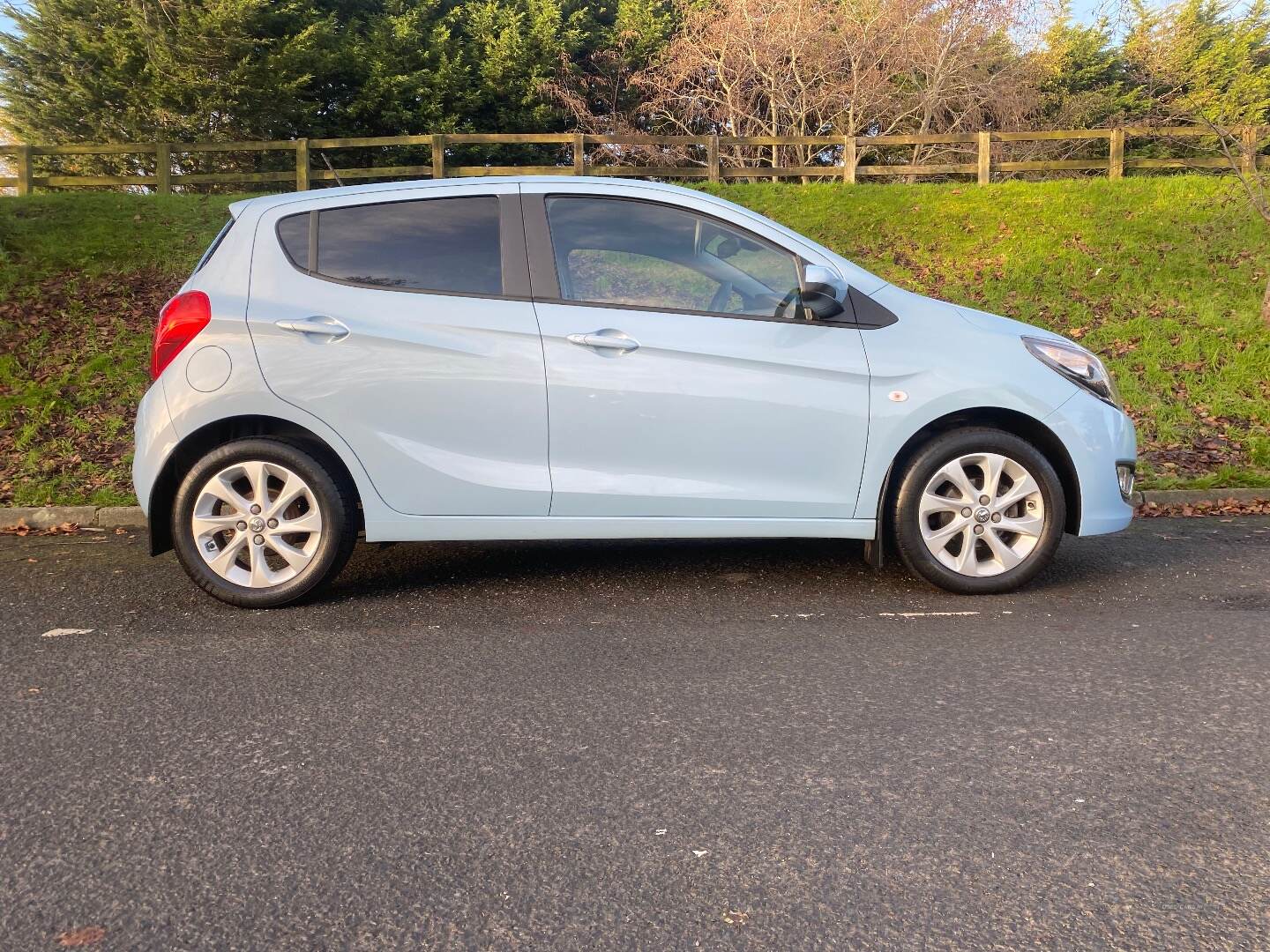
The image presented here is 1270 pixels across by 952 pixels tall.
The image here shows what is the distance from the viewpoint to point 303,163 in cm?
1689

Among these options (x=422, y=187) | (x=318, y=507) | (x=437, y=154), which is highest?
(x=437, y=154)

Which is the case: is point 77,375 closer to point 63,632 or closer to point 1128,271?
point 63,632

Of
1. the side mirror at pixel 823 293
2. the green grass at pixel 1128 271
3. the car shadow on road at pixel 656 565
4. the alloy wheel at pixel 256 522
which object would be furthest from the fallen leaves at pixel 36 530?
the green grass at pixel 1128 271

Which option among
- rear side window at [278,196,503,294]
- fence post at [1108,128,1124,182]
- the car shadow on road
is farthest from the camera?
fence post at [1108,128,1124,182]

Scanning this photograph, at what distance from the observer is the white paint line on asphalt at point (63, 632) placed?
4.39 metres

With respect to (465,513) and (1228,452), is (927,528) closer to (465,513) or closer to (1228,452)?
(465,513)

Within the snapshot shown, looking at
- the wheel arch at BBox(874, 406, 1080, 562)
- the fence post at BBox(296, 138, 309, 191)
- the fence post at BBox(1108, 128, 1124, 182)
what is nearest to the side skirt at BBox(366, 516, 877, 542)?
the wheel arch at BBox(874, 406, 1080, 562)

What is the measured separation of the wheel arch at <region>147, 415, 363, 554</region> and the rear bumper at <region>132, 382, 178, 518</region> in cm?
3

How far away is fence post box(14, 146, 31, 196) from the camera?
1612cm

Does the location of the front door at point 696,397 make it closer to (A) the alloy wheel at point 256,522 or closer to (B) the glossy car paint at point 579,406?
(B) the glossy car paint at point 579,406

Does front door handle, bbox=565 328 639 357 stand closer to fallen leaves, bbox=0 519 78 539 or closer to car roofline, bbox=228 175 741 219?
car roofline, bbox=228 175 741 219

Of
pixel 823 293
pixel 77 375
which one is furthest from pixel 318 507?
pixel 77 375

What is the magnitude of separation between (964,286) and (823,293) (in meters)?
8.89

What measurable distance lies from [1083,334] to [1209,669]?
8.22 m
